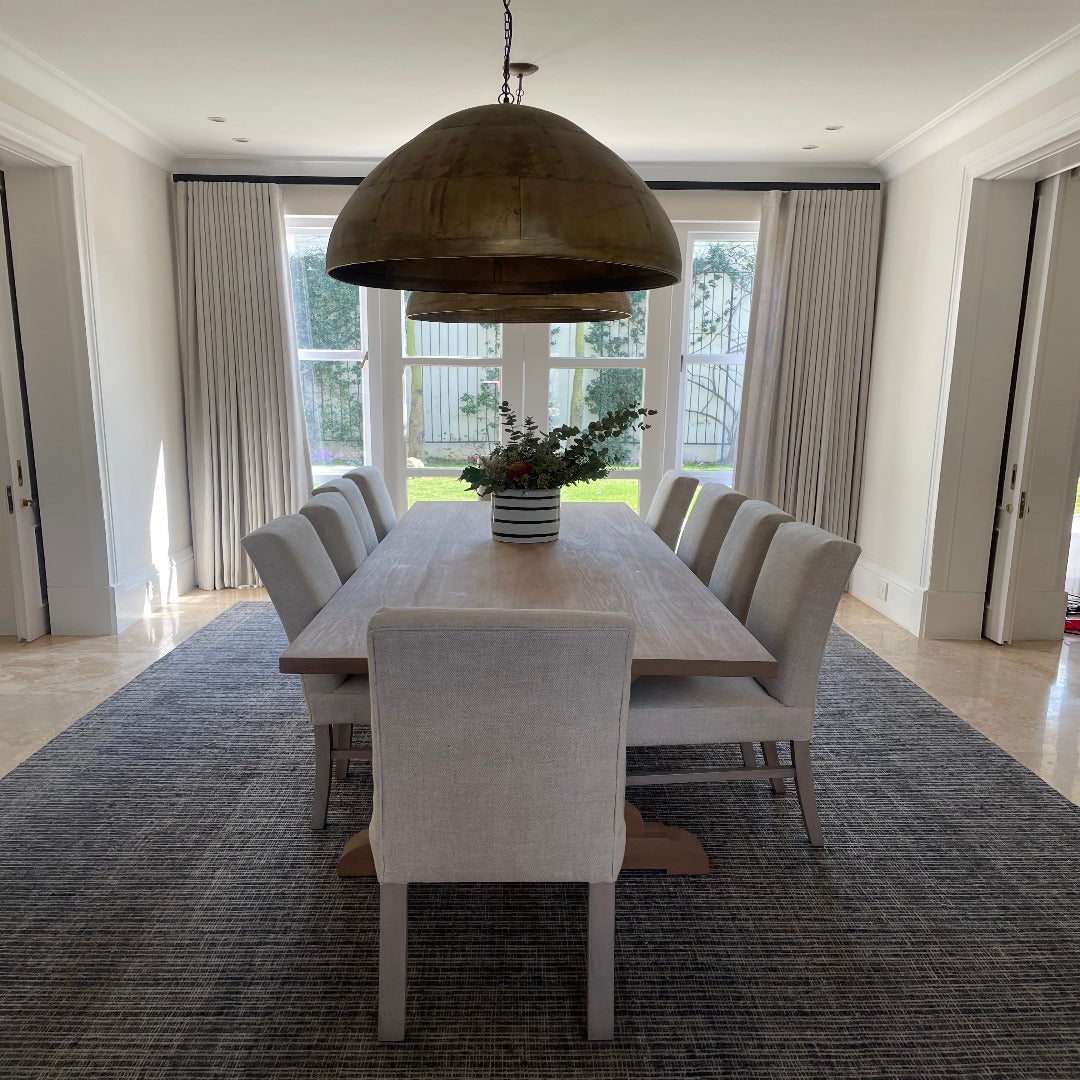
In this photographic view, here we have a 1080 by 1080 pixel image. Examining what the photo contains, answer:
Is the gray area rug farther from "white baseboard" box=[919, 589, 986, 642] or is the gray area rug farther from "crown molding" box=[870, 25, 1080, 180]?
"crown molding" box=[870, 25, 1080, 180]

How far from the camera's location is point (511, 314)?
2.94 meters

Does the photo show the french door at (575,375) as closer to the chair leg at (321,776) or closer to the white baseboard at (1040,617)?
the white baseboard at (1040,617)

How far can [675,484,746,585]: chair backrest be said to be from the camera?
3320 millimetres

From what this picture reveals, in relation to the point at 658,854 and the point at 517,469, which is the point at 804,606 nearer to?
the point at 658,854

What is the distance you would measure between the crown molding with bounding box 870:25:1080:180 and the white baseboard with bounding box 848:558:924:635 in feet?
7.56

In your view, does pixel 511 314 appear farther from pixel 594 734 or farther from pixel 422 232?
pixel 594 734

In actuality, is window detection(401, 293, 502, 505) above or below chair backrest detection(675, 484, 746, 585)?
above

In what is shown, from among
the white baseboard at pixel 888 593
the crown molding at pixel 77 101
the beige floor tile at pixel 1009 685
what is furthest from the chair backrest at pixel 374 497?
the white baseboard at pixel 888 593

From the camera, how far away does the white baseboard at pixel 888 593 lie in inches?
181

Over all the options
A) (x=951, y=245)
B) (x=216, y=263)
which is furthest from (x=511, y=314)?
(x=216, y=263)

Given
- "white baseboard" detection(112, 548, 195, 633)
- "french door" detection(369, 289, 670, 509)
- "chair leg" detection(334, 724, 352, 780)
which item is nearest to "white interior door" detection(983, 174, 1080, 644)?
"french door" detection(369, 289, 670, 509)

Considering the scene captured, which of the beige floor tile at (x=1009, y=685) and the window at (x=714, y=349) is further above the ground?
the window at (x=714, y=349)

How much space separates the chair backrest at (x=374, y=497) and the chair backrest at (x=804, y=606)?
1.99 meters

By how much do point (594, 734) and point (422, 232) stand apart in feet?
3.12
